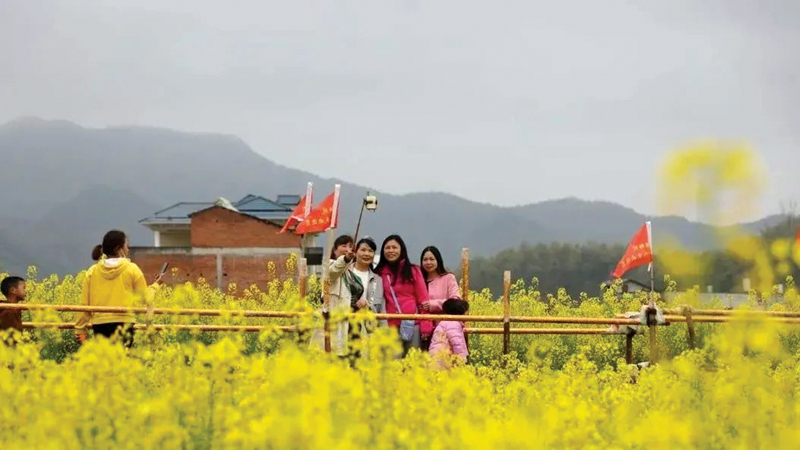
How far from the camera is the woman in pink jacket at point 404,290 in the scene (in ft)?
27.8

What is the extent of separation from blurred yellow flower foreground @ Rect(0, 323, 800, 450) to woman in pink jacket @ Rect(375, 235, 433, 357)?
3726 mm

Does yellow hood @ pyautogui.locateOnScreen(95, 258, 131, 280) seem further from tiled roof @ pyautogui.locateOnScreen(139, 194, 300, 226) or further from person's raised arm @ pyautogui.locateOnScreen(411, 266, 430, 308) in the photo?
tiled roof @ pyautogui.locateOnScreen(139, 194, 300, 226)

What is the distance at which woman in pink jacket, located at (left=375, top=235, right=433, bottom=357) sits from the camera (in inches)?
333

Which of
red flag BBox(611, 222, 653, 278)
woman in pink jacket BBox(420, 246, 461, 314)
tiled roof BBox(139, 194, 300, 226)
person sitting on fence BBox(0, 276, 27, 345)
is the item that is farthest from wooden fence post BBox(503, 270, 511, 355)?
tiled roof BBox(139, 194, 300, 226)

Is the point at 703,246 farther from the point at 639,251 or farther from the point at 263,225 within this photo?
the point at 263,225

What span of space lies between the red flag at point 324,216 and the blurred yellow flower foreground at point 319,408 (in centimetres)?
611

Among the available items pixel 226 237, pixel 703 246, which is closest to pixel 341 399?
pixel 703 246

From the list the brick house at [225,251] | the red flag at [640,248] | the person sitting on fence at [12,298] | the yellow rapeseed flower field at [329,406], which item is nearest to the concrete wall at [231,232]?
the brick house at [225,251]

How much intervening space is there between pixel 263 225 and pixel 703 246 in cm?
5154

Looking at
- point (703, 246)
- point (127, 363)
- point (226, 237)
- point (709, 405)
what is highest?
point (226, 237)

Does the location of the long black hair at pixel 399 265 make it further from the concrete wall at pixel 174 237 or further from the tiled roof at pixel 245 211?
the concrete wall at pixel 174 237

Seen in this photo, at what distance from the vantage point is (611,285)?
16844mm

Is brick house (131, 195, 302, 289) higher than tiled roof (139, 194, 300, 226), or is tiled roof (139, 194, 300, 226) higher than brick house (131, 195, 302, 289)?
tiled roof (139, 194, 300, 226)

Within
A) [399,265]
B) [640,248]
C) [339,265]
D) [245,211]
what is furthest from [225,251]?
[339,265]
